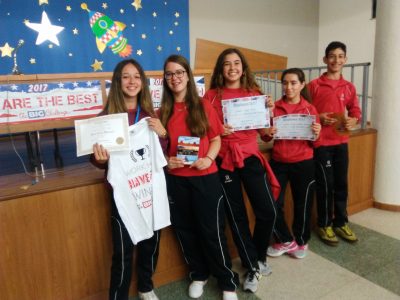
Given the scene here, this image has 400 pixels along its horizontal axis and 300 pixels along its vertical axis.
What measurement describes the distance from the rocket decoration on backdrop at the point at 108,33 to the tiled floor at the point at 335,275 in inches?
172

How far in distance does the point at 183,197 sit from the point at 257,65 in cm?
578

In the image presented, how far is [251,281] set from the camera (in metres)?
1.91

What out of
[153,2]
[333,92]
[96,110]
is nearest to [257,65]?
[153,2]

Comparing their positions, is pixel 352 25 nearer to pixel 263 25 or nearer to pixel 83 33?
pixel 263 25

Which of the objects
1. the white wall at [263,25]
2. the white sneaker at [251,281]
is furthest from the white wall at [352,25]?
the white sneaker at [251,281]

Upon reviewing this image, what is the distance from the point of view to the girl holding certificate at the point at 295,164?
2.09m

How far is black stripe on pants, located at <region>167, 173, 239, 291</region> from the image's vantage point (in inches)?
67.9

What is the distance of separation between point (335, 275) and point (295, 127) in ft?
3.13

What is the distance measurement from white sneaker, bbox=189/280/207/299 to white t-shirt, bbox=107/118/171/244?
1.56ft

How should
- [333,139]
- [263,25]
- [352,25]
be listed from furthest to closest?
1. [263,25]
2. [352,25]
3. [333,139]

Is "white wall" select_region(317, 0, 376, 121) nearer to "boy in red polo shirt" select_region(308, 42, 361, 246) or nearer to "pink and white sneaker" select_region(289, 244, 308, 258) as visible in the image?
"boy in red polo shirt" select_region(308, 42, 361, 246)

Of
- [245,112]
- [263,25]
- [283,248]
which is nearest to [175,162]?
[245,112]

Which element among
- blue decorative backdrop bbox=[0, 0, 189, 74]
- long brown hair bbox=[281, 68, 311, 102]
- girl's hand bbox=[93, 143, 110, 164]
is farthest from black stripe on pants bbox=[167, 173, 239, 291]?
blue decorative backdrop bbox=[0, 0, 189, 74]

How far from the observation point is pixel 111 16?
5.36 metres
